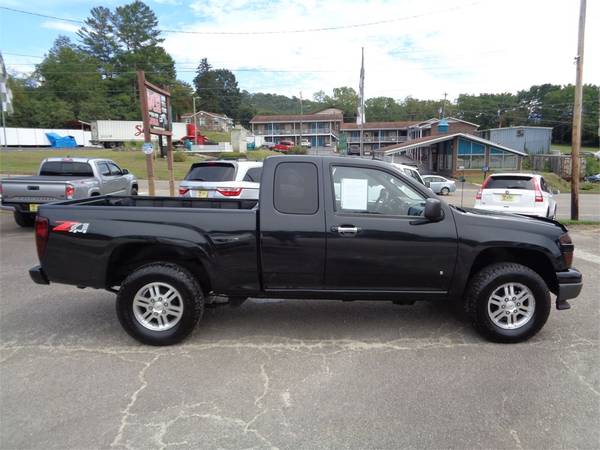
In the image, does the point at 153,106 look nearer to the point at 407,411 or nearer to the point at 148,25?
the point at 407,411

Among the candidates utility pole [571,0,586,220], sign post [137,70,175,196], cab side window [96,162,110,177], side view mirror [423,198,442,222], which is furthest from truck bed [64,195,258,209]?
utility pole [571,0,586,220]

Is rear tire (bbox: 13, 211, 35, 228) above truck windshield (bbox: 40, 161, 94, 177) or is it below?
below

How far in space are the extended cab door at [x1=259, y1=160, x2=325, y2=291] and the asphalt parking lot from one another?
675 millimetres

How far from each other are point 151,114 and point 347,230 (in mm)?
11017

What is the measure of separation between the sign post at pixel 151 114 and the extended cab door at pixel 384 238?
1004 cm

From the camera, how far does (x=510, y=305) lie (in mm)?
4230

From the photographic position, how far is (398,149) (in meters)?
42.4

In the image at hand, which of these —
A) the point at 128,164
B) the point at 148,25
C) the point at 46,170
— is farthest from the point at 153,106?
the point at 148,25

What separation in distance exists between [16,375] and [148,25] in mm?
106588

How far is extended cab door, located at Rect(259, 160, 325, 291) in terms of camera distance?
4105 mm

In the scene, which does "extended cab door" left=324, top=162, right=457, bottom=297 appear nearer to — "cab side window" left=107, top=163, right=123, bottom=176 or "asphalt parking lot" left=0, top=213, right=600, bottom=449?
"asphalt parking lot" left=0, top=213, right=600, bottom=449

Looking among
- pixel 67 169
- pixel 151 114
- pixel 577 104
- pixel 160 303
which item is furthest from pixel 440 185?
pixel 160 303

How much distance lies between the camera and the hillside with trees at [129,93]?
80.2 m

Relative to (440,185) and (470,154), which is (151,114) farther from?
(470,154)
